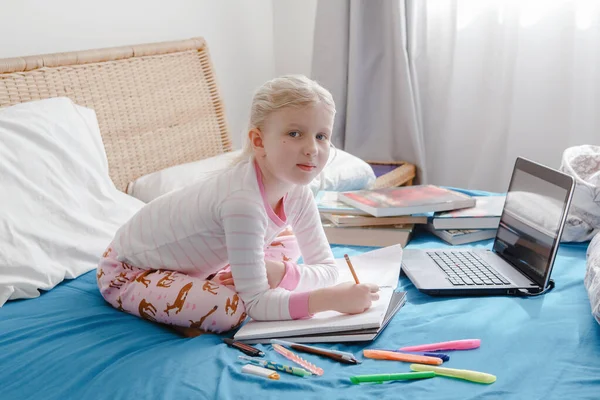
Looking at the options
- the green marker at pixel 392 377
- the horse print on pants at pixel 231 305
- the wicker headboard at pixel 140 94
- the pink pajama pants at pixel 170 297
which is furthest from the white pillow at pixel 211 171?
the green marker at pixel 392 377

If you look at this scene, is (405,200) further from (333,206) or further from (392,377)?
(392,377)

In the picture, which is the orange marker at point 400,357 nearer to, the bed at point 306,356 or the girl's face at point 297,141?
the bed at point 306,356

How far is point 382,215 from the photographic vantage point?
1.63 meters

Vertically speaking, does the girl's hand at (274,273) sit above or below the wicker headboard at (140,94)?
below

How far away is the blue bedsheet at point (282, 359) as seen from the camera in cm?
97

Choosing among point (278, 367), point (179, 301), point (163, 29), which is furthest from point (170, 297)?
point (163, 29)

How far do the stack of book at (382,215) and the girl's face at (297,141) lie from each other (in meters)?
0.45

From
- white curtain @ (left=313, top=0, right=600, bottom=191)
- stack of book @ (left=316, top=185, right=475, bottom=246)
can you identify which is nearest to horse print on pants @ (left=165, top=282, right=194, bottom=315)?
stack of book @ (left=316, top=185, right=475, bottom=246)

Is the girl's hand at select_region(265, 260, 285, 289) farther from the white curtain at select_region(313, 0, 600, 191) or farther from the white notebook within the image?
the white curtain at select_region(313, 0, 600, 191)

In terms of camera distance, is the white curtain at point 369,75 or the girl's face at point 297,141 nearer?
the girl's face at point 297,141

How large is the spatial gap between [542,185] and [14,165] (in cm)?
112

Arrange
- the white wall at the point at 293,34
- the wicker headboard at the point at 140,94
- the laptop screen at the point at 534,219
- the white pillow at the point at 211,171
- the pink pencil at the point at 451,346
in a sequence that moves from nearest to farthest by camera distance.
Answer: the pink pencil at the point at 451,346, the laptop screen at the point at 534,219, the wicker headboard at the point at 140,94, the white pillow at the point at 211,171, the white wall at the point at 293,34

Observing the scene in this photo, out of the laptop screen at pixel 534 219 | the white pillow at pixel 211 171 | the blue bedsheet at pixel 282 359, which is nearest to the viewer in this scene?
the blue bedsheet at pixel 282 359

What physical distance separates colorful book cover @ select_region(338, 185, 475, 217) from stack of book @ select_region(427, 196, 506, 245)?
27 mm
